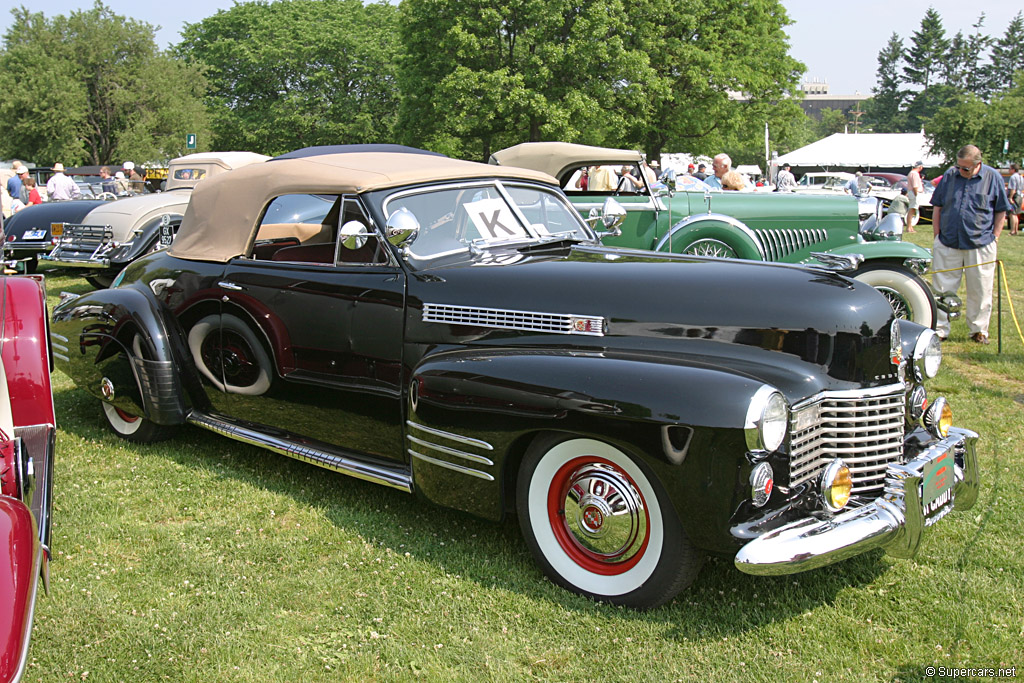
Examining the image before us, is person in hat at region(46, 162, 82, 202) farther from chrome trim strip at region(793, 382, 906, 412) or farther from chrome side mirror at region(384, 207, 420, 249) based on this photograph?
chrome trim strip at region(793, 382, 906, 412)

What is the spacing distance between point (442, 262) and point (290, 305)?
90 centimetres

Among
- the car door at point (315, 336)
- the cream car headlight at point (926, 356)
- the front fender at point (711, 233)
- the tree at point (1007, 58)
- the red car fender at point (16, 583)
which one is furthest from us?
the tree at point (1007, 58)

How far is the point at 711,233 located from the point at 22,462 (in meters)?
6.89

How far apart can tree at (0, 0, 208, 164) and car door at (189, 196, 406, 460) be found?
1535 inches

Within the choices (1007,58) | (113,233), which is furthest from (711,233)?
(1007,58)

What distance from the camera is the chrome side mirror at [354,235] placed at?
4043 millimetres

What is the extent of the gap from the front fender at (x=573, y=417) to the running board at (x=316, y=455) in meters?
0.24

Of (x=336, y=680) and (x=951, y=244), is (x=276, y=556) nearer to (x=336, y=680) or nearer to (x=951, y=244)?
(x=336, y=680)

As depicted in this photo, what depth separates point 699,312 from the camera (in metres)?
3.48

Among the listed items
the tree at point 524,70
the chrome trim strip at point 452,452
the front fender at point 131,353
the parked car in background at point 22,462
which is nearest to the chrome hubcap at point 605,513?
the chrome trim strip at point 452,452

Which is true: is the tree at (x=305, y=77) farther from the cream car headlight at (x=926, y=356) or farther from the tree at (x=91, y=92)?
the cream car headlight at (x=926, y=356)

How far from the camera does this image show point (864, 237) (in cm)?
938

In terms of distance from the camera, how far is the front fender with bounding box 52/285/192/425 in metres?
5.05

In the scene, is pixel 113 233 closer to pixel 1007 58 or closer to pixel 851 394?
pixel 851 394
